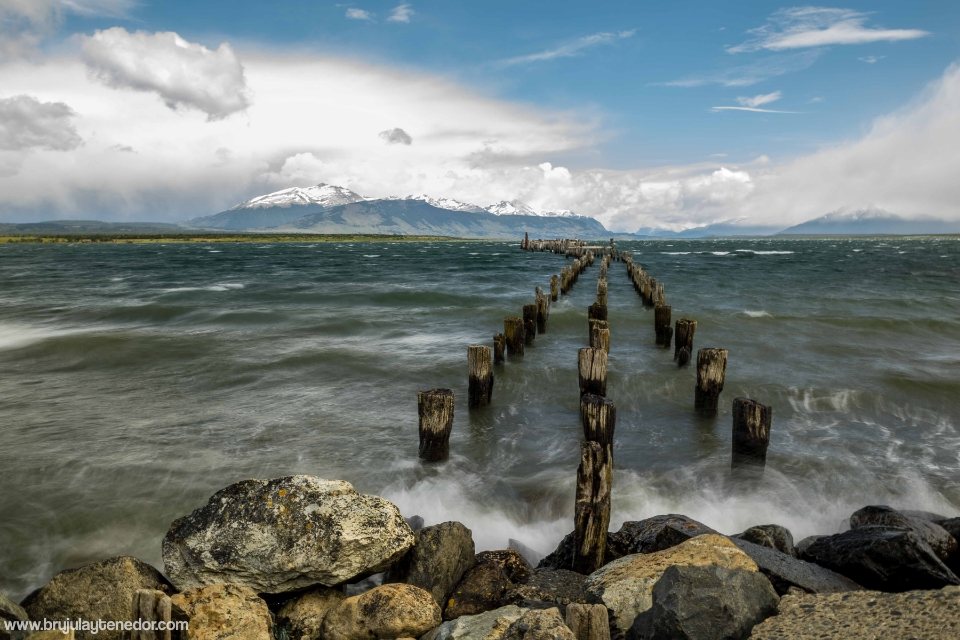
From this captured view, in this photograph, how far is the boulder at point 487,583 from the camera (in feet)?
17.0

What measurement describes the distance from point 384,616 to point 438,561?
3.39 ft

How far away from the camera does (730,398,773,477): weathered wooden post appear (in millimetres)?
9250

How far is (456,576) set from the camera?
5629 millimetres

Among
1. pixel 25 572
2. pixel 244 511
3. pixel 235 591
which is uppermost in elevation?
pixel 244 511

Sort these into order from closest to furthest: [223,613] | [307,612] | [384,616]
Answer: [223,613]
[384,616]
[307,612]

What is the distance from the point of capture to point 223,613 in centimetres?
451

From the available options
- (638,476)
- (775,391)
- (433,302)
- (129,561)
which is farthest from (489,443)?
(433,302)

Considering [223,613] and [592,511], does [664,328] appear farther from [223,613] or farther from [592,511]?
[223,613]

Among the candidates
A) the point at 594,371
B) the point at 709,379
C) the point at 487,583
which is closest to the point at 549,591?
the point at 487,583

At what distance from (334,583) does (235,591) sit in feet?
3.02

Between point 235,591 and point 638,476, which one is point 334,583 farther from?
point 638,476

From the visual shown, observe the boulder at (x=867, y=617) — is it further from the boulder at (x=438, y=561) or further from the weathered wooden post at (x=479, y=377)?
the weathered wooden post at (x=479, y=377)

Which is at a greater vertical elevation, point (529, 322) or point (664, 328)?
point (529, 322)

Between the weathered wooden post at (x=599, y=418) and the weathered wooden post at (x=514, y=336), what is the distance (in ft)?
24.5
